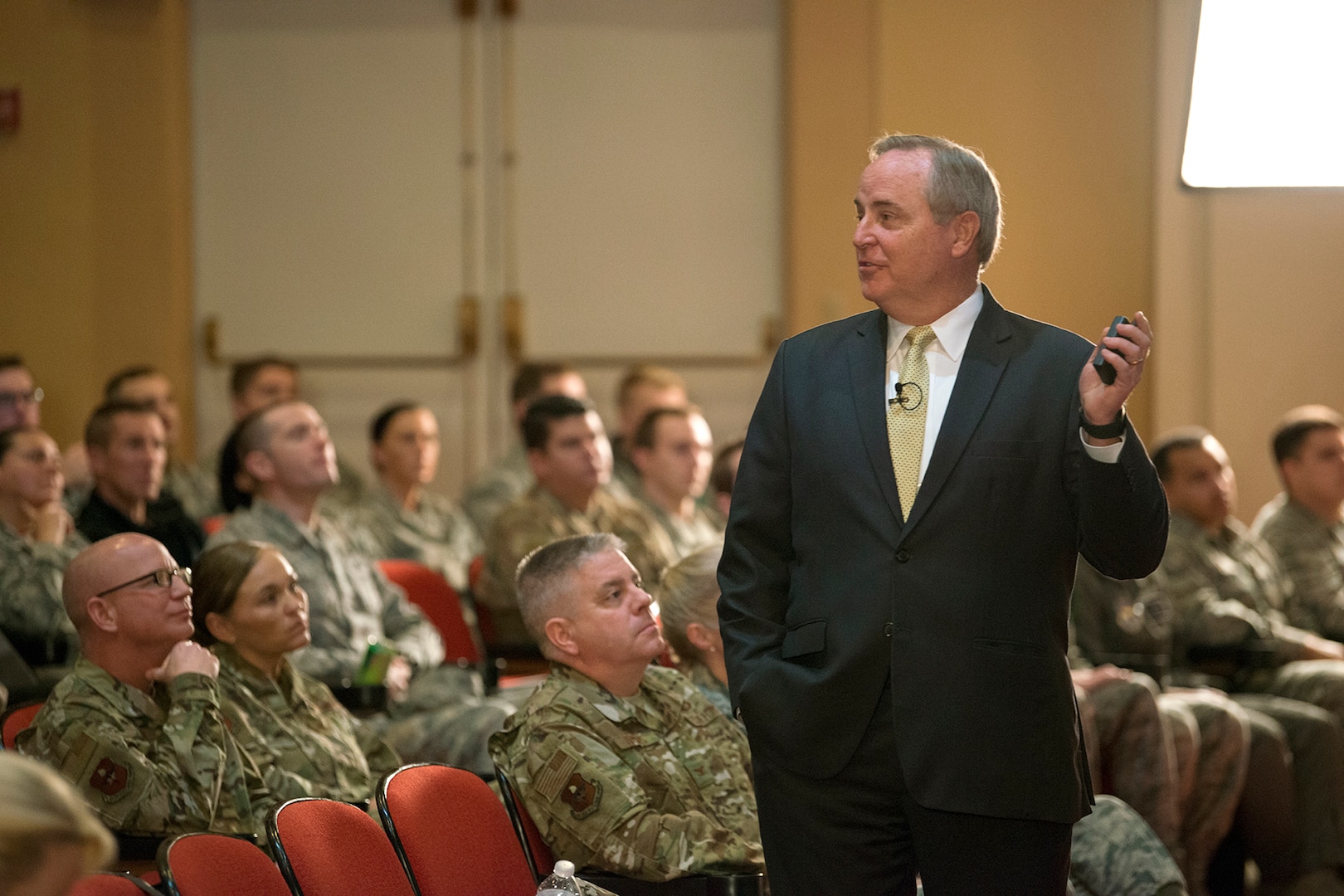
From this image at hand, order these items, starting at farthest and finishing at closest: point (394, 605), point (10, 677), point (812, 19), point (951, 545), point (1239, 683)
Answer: point (812, 19) < point (1239, 683) < point (394, 605) < point (10, 677) < point (951, 545)

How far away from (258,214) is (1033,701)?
473 centimetres

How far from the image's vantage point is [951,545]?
1.81m

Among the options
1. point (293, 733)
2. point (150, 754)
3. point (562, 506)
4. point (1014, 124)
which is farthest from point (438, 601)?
point (1014, 124)

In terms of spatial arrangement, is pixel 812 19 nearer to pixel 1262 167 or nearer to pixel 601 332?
pixel 601 332

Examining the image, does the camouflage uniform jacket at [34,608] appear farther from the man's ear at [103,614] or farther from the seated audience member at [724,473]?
the seated audience member at [724,473]

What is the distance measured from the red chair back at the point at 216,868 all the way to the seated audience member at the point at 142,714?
448mm

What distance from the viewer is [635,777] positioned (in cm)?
251

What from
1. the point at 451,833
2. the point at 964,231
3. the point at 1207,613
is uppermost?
the point at 964,231

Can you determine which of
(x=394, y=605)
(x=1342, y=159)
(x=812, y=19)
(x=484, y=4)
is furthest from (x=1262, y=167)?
(x=484, y=4)

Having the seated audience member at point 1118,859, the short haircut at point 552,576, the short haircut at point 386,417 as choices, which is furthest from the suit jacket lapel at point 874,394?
the short haircut at point 386,417

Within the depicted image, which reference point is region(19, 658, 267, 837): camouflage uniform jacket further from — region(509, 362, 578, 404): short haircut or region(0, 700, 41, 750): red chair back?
region(509, 362, 578, 404): short haircut

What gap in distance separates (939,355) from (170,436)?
373cm

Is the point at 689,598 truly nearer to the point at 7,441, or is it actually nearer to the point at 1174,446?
the point at 7,441

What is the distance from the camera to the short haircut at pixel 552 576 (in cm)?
267
